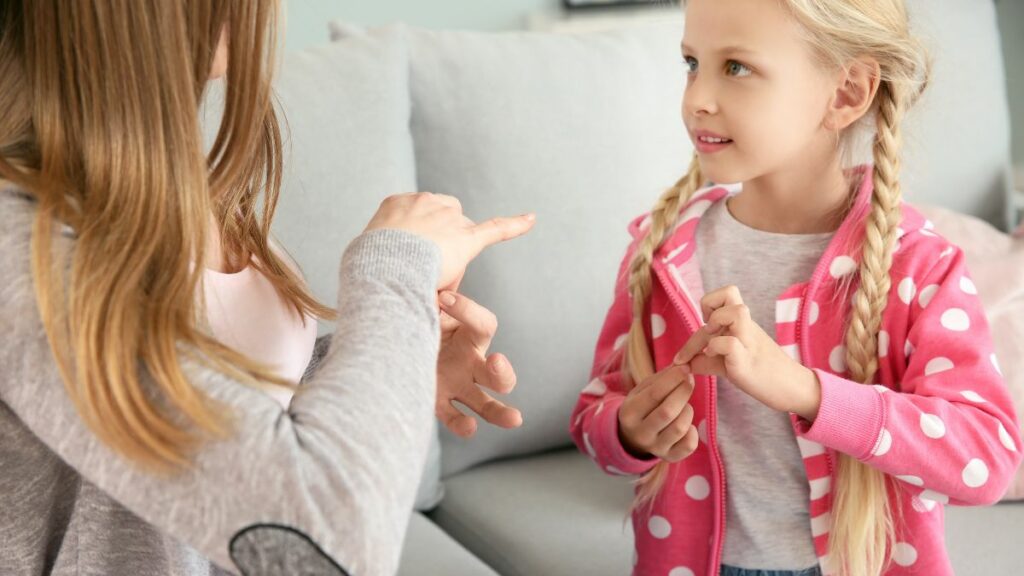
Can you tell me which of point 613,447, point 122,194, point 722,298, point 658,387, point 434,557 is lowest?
point 434,557

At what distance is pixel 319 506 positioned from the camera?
2.38 ft

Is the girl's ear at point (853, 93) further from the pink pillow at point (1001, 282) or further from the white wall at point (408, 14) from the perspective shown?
the white wall at point (408, 14)

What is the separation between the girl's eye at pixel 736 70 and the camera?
1103 mm

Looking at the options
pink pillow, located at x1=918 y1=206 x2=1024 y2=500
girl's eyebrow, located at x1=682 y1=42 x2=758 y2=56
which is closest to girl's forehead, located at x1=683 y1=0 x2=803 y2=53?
girl's eyebrow, located at x1=682 y1=42 x2=758 y2=56

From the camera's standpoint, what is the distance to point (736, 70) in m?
1.11

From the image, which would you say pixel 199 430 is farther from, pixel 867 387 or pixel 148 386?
pixel 867 387

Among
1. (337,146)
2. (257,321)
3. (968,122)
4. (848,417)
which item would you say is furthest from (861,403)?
(968,122)

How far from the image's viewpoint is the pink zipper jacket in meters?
1.04

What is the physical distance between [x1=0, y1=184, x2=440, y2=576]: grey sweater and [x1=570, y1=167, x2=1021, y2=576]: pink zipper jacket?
1.47ft

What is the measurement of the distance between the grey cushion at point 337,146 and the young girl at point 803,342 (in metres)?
0.44

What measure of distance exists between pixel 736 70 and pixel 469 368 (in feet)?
1.26

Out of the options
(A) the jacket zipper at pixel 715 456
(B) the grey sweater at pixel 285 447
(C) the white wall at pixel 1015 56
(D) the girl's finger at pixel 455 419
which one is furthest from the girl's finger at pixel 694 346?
(C) the white wall at pixel 1015 56

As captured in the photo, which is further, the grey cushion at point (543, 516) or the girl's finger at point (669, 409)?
the grey cushion at point (543, 516)

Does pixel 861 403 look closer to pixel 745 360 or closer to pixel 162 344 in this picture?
pixel 745 360
